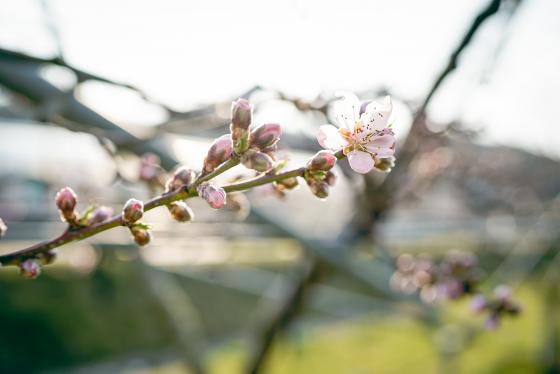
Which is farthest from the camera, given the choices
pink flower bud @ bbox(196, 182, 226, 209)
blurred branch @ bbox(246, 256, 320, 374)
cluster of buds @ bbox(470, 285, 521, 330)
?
blurred branch @ bbox(246, 256, 320, 374)

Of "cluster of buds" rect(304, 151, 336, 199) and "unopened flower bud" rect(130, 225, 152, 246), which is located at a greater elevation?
"cluster of buds" rect(304, 151, 336, 199)

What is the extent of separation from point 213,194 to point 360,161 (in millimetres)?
253

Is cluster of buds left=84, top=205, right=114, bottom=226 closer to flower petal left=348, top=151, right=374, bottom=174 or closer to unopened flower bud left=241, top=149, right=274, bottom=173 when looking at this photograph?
unopened flower bud left=241, top=149, right=274, bottom=173

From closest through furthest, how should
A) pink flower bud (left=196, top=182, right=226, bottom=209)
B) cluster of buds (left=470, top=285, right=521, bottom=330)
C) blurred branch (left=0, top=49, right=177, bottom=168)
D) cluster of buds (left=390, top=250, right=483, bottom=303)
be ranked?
pink flower bud (left=196, top=182, right=226, bottom=209), cluster of buds (left=470, top=285, right=521, bottom=330), blurred branch (left=0, top=49, right=177, bottom=168), cluster of buds (left=390, top=250, right=483, bottom=303)

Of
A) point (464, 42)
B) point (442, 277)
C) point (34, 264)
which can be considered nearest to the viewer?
point (34, 264)

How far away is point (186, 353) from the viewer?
8.13ft

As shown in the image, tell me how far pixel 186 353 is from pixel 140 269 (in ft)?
1.82

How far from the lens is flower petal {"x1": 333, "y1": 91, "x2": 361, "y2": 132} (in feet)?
2.73

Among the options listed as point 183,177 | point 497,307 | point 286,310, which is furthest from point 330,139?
point 286,310

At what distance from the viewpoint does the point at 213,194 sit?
0.75 m

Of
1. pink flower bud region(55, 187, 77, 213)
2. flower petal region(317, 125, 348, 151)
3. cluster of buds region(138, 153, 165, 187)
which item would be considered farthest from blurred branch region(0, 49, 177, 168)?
flower petal region(317, 125, 348, 151)

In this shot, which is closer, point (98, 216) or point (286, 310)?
point (98, 216)

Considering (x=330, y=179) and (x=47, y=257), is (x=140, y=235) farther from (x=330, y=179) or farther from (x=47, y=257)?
(x=330, y=179)

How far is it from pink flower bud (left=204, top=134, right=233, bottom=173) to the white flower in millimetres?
170
